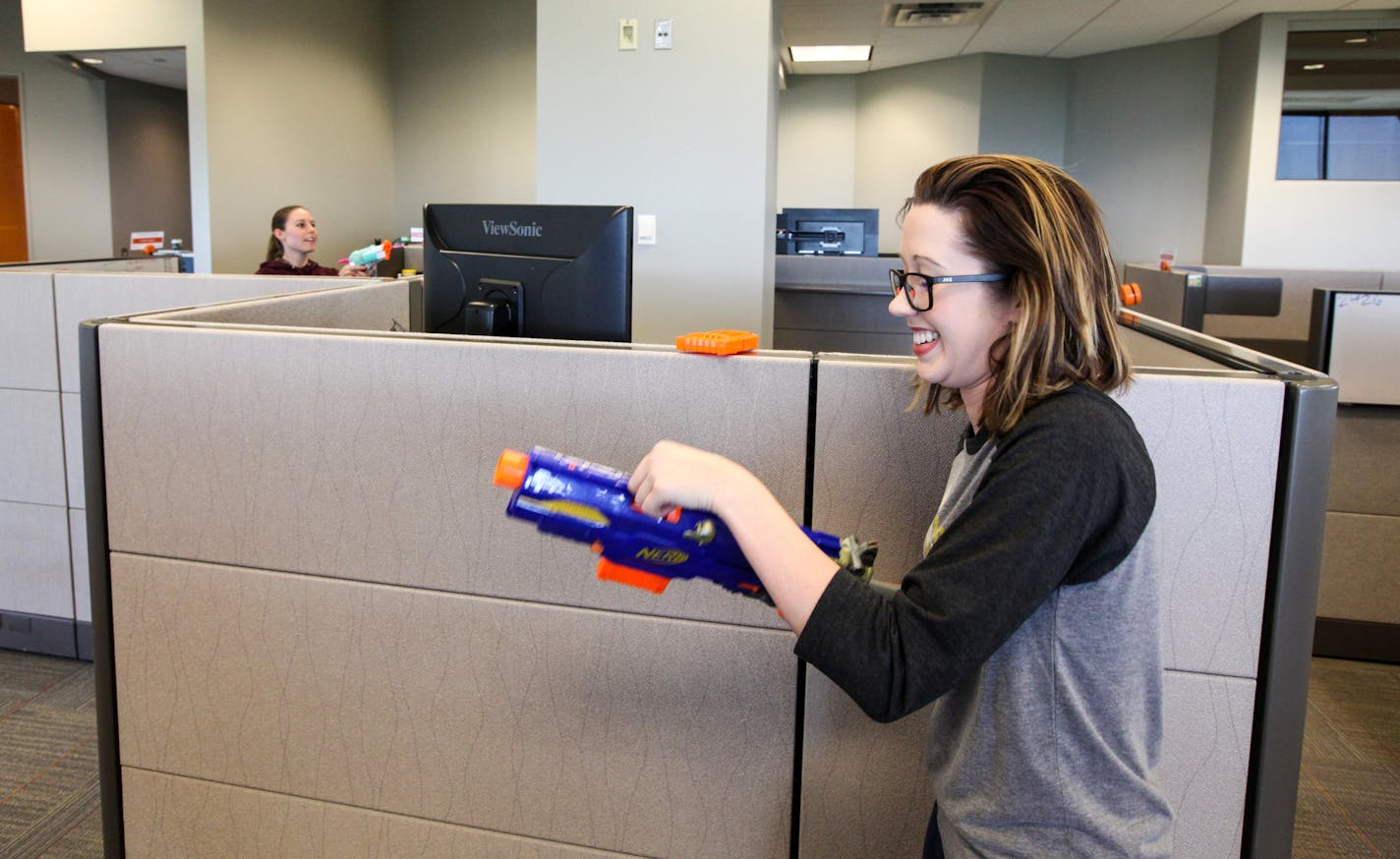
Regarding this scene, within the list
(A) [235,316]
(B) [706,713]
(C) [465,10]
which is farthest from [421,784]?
(C) [465,10]

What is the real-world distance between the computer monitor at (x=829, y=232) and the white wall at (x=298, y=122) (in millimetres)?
2893

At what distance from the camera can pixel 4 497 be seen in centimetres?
297

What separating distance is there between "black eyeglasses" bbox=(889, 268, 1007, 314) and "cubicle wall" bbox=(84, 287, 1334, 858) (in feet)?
0.95

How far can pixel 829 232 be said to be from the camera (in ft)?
19.7

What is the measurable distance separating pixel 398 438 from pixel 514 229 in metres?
0.61

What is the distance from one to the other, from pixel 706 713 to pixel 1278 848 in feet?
2.18

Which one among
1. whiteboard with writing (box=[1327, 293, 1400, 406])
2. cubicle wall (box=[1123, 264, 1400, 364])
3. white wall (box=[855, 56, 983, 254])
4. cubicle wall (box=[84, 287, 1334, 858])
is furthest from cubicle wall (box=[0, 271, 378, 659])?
white wall (box=[855, 56, 983, 254])

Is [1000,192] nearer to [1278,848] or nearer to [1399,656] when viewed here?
[1278,848]

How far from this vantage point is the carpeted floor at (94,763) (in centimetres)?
218

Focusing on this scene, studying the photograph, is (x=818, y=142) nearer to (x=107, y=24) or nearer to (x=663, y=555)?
(x=107, y=24)

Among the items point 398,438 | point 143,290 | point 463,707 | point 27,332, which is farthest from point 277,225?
point 463,707

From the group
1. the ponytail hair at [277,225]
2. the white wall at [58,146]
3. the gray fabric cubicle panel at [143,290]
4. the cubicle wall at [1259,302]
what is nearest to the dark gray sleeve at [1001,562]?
the gray fabric cubicle panel at [143,290]

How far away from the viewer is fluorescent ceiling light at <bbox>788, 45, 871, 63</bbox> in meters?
8.11

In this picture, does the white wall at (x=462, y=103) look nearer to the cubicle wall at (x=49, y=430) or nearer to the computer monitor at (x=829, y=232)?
the computer monitor at (x=829, y=232)
